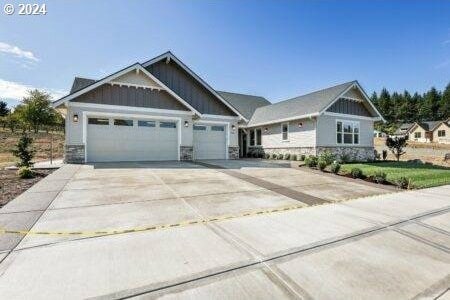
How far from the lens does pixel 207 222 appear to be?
472 centimetres

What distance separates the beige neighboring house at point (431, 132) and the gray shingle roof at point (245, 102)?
49.7 m

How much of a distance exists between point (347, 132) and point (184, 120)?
41.7 ft

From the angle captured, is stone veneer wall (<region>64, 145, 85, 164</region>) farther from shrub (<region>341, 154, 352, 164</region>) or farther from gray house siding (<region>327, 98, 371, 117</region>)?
shrub (<region>341, 154, 352, 164</region>)

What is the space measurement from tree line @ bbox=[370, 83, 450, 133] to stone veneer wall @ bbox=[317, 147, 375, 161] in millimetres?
77267

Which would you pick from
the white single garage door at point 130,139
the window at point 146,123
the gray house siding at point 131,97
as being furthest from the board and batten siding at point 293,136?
the window at point 146,123

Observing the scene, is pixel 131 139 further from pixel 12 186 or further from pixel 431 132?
pixel 431 132

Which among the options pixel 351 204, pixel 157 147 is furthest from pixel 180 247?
pixel 157 147

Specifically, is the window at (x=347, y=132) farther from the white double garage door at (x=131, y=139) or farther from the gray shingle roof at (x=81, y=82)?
the gray shingle roof at (x=81, y=82)

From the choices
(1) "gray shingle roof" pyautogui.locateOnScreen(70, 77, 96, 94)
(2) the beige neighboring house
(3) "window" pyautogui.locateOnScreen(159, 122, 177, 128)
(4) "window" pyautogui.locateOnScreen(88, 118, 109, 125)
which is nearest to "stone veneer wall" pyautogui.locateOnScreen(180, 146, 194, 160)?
(3) "window" pyautogui.locateOnScreen(159, 122, 177, 128)

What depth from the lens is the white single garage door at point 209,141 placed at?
720 inches

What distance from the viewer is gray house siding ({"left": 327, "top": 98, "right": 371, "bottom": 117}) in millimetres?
19250

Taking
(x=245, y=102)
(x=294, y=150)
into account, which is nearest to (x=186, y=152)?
(x=294, y=150)

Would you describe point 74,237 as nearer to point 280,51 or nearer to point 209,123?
point 209,123

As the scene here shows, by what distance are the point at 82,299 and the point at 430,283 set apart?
11.9 ft
